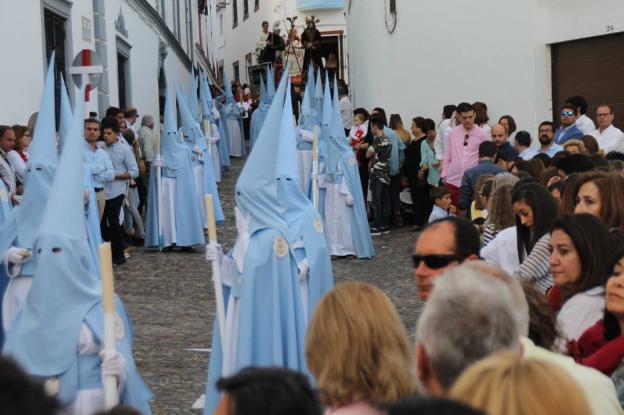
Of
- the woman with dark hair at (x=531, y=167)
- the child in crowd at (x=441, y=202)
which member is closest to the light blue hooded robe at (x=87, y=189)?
the child in crowd at (x=441, y=202)

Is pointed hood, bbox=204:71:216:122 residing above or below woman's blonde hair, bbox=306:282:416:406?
above

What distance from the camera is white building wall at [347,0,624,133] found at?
1683 centimetres

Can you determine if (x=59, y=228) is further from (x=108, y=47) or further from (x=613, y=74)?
(x=108, y=47)

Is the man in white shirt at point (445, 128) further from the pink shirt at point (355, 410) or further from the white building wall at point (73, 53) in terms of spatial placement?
the pink shirt at point (355, 410)

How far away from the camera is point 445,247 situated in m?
4.79

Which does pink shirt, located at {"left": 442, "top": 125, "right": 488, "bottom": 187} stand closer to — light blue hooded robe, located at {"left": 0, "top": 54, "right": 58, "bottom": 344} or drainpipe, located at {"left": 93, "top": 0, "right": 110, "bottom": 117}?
light blue hooded robe, located at {"left": 0, "top": 54, "right": 58, "bottom": 344}

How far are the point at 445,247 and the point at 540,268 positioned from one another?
5.81 ft

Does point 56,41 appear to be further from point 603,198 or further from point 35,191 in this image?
point 603,198

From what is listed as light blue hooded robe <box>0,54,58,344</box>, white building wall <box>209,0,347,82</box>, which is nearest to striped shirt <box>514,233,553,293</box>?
light blue hooded robe <box>0,54,58,344</box>

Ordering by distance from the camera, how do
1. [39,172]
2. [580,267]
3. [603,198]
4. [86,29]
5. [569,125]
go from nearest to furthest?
[580,267] → [603,198] → [39,172] → [569,125] → [86,29]

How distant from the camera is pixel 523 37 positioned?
56.7 ft

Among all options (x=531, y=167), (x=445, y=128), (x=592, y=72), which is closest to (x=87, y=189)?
(x=531, y=167)

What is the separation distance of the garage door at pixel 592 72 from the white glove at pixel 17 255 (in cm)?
992

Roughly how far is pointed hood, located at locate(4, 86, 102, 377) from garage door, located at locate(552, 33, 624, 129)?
10.8 m
